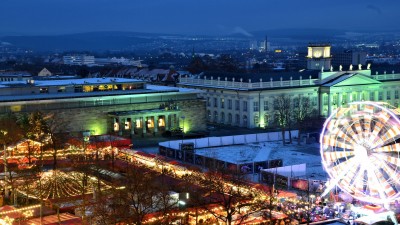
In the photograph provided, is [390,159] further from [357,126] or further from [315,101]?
[315,101]

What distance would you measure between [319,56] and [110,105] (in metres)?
32.0

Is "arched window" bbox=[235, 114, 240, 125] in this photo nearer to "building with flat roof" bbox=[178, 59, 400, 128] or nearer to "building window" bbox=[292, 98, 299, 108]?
"building with flat roof" bbox=[178, 59, 400, 128]

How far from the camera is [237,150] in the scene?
5081 cm

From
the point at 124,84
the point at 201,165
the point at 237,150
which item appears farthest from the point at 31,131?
the point at 124,84

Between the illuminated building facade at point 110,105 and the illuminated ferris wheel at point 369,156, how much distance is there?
28.5 metres

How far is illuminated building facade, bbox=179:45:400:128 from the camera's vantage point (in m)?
66.4

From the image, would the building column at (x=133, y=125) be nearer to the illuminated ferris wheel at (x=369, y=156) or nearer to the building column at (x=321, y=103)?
the building column at (x=321, y=103)

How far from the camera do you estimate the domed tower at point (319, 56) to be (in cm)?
8022

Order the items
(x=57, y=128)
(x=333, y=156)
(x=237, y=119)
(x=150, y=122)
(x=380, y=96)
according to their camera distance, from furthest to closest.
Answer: (x=380, y=96)
(x=237, y=119)
(x=150, y=122)
(x=57, y=128)
(x=333, y=156)

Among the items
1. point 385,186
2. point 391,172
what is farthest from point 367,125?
point 385,186

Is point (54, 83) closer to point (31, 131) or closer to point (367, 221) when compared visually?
point (31, 131)

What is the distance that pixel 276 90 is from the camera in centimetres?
6750

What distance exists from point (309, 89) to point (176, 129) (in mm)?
17173

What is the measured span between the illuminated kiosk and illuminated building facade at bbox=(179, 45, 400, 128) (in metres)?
32.0
